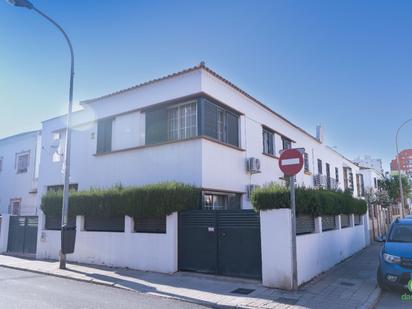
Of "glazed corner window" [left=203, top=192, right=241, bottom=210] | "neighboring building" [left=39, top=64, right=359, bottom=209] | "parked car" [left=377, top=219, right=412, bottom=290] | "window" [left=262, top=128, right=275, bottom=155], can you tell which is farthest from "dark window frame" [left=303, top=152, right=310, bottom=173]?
"parked car" [left=377, top=219, right=412, bottom=290]

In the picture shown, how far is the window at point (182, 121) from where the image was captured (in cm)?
1242

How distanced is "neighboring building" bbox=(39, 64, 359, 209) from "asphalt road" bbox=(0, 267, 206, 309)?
14.7 feet

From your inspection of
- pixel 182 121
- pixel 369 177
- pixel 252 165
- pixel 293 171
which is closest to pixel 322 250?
pixel 293 171

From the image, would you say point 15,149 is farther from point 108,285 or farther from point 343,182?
point 343,182

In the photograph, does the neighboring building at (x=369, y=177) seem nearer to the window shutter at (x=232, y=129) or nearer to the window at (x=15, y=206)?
the window shutter at (x=232, y=129)

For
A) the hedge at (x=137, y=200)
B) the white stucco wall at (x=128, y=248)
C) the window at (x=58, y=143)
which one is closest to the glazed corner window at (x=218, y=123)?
the hedge at (x=137, y=200)

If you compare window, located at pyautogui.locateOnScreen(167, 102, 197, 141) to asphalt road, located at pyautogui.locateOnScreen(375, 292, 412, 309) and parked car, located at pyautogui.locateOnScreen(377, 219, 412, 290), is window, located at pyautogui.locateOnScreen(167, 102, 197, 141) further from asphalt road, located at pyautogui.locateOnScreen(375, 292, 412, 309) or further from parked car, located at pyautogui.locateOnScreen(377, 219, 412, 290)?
asphalt road, located at pyautogui.locateOnScreen(375, 292, 412, 309)

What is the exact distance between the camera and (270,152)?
16922 mm

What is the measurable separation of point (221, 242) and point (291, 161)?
10.1 feet

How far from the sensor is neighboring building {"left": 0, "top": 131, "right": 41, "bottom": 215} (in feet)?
68.3

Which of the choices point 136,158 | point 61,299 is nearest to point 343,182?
point 136,158

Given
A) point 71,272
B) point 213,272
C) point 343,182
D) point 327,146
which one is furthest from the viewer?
point 343,182

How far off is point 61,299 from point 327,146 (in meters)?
22.5

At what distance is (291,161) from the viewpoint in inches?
329
